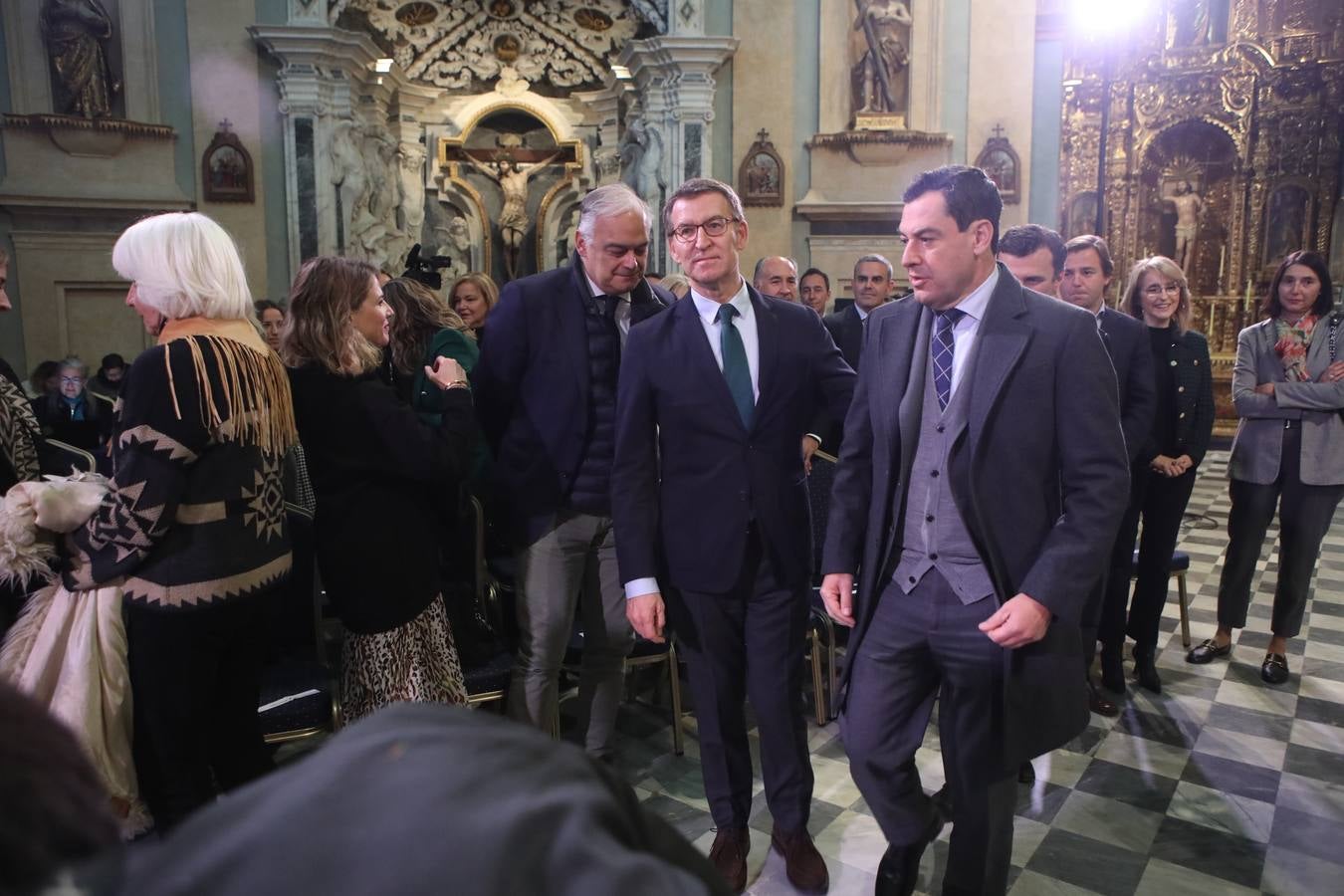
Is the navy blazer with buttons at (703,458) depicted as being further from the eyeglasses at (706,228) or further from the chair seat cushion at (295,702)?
the chair seat cushion at (295,702)

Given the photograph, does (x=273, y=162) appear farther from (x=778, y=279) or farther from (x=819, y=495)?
(x=819, y=495)

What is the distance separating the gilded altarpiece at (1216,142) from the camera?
11.2 metres

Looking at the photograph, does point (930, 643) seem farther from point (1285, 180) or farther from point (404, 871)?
point (1285, 180)

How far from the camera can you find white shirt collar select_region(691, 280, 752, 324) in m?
2.29

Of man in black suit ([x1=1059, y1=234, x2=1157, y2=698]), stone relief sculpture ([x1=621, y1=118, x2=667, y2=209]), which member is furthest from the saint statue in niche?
man in black suit ([x1=1059, y1=234, x2=1157, y2=698])

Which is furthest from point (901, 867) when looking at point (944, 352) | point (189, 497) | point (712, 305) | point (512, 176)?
point (512, 176)

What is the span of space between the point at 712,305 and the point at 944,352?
60cm

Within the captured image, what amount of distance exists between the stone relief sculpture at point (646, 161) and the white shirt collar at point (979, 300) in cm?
660

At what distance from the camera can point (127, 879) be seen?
Result: 1.59ft

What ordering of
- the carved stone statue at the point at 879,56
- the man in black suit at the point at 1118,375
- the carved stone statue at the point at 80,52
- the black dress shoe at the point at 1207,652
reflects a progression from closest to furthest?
1. the man in black suit at the point at 1118,375
2. the black dress shoe at the point at 1207,652
3. the carved stone statue at the point at 80,52
4. the carved stone statue at the point at 879,56

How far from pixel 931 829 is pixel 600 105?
828 centimetres

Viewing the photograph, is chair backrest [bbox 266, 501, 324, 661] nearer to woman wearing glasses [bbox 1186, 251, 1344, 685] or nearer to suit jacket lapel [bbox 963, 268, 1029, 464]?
suit jacket lapel [bbox 963, 268, 1029, 464]

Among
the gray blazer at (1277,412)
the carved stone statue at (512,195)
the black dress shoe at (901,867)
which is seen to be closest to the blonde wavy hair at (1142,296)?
the gray blazer at (1277,412)

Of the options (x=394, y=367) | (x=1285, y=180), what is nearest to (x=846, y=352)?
(x=394, y=367)
